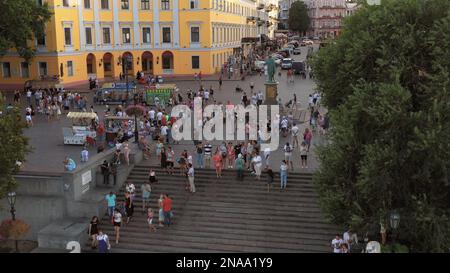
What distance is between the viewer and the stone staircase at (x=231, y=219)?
63.3 feet

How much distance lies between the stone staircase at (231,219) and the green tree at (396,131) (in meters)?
3.69

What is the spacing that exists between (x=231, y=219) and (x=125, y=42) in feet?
144

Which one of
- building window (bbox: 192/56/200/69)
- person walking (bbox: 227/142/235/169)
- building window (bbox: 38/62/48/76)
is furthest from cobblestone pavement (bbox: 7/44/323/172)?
building window (bbox: 192/56/200/69)

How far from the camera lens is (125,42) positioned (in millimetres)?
60781

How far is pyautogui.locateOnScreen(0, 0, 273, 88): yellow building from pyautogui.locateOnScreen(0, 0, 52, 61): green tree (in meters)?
5.03

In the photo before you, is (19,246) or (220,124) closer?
(19,246)

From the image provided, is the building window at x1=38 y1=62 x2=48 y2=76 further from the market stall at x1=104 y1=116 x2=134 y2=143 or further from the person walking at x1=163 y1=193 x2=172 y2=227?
the person walking at x1=163 y1=193 x2=172 y2=227

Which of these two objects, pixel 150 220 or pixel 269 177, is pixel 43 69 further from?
pixel 269 177

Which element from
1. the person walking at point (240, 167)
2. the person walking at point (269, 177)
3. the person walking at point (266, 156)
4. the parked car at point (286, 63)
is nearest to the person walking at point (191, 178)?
the person walking at point (240, 167)

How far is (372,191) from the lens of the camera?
1485 centimetres

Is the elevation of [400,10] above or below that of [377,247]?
above
